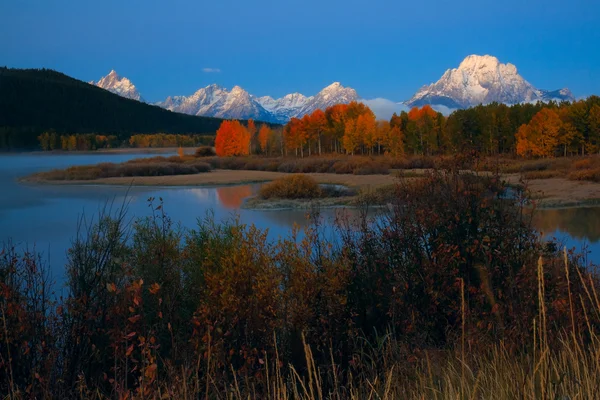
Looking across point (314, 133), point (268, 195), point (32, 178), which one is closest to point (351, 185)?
point (268, 195)

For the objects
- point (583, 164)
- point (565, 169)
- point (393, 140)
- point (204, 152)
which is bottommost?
point (565, 169)

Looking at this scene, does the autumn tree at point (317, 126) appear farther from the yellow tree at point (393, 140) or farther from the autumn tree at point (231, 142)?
the autumn tree at point (231, 142)

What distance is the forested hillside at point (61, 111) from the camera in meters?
119

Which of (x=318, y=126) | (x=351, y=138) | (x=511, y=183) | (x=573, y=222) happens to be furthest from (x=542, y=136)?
(x=573, y=222)

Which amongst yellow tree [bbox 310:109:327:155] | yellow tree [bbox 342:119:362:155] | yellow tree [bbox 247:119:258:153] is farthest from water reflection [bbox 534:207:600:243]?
yellow tree [bbox 247:119:258:153]

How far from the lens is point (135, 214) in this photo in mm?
23906

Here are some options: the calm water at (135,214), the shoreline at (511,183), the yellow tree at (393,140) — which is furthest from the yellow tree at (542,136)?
the calm water at (135,214)

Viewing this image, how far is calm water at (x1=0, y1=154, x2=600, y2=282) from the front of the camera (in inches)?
653

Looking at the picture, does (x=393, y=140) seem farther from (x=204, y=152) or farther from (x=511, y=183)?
(x=511, y=183)

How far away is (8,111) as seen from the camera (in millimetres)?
119812

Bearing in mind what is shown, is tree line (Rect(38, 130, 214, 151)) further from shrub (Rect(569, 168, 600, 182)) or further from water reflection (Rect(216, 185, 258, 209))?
shrub (Rect(569, 168, 600, 182))

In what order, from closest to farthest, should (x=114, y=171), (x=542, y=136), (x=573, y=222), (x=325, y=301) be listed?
1. (x=325, y=301)
2. (x=573, y=222)
3. (x=114, y=171)
4. (x=542, y=136)

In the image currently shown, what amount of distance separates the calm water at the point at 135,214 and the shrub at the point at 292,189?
72.4 inches

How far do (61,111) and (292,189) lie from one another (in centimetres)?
11727
